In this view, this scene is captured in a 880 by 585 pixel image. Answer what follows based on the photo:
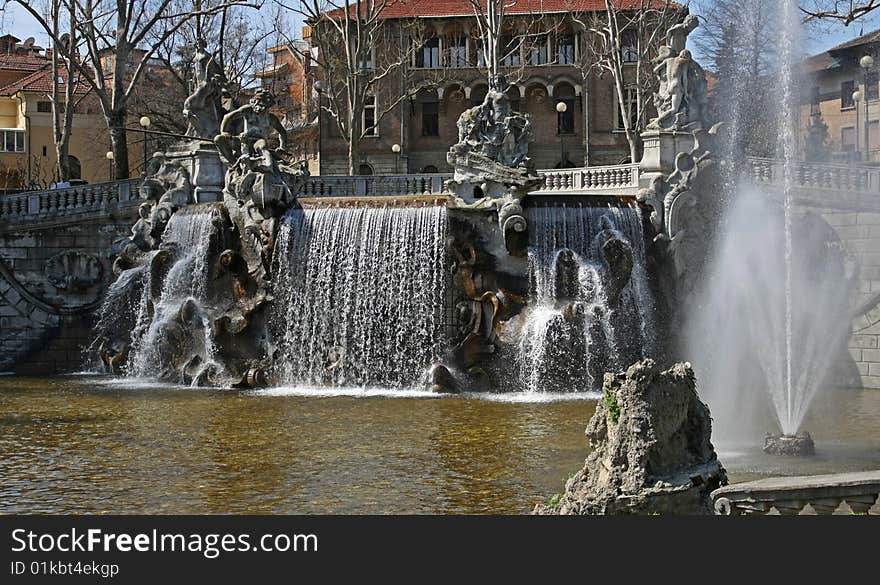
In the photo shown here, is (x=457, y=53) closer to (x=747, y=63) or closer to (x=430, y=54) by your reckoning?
(x=430, y=54)

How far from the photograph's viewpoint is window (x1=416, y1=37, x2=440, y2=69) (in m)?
64.6

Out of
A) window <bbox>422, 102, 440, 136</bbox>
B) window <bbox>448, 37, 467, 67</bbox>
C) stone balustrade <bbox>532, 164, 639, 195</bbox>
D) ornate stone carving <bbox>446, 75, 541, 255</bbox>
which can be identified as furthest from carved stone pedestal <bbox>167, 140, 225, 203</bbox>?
window <bbox>422, 102, 440, 136</bbox>

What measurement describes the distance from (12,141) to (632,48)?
36.9 metres

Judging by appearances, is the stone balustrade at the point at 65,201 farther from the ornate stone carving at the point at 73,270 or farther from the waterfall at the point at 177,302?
the waterfall at the point at 177,302

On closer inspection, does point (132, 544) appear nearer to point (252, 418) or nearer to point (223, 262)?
point (252, 418)

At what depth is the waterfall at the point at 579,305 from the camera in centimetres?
2531

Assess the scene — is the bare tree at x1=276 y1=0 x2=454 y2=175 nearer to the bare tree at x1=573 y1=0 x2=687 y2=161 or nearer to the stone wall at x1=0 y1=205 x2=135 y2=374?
the bare tree at x1=573 y1=0 x2=687 y2=161

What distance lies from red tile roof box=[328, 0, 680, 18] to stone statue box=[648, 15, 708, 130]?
29573mm

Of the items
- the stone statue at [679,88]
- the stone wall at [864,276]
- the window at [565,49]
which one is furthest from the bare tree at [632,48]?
the stone wall at [864,276]

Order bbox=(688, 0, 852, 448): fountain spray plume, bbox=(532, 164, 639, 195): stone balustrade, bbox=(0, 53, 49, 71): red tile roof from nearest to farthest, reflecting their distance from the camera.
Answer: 1. bbox=(688, 0, 852, 448): fountain spray plume
2. bbox=(532, 164, 639, 195): stone balustrade
3. bbox=(0, 53, 49, 71): red tile roof

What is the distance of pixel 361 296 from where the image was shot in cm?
2675

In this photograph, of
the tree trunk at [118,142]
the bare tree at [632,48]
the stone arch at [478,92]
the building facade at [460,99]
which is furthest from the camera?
the stone arch at [478,92]

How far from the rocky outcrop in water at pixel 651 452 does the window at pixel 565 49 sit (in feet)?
176

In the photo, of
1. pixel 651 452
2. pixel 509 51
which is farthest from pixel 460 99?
pixel 651 452
